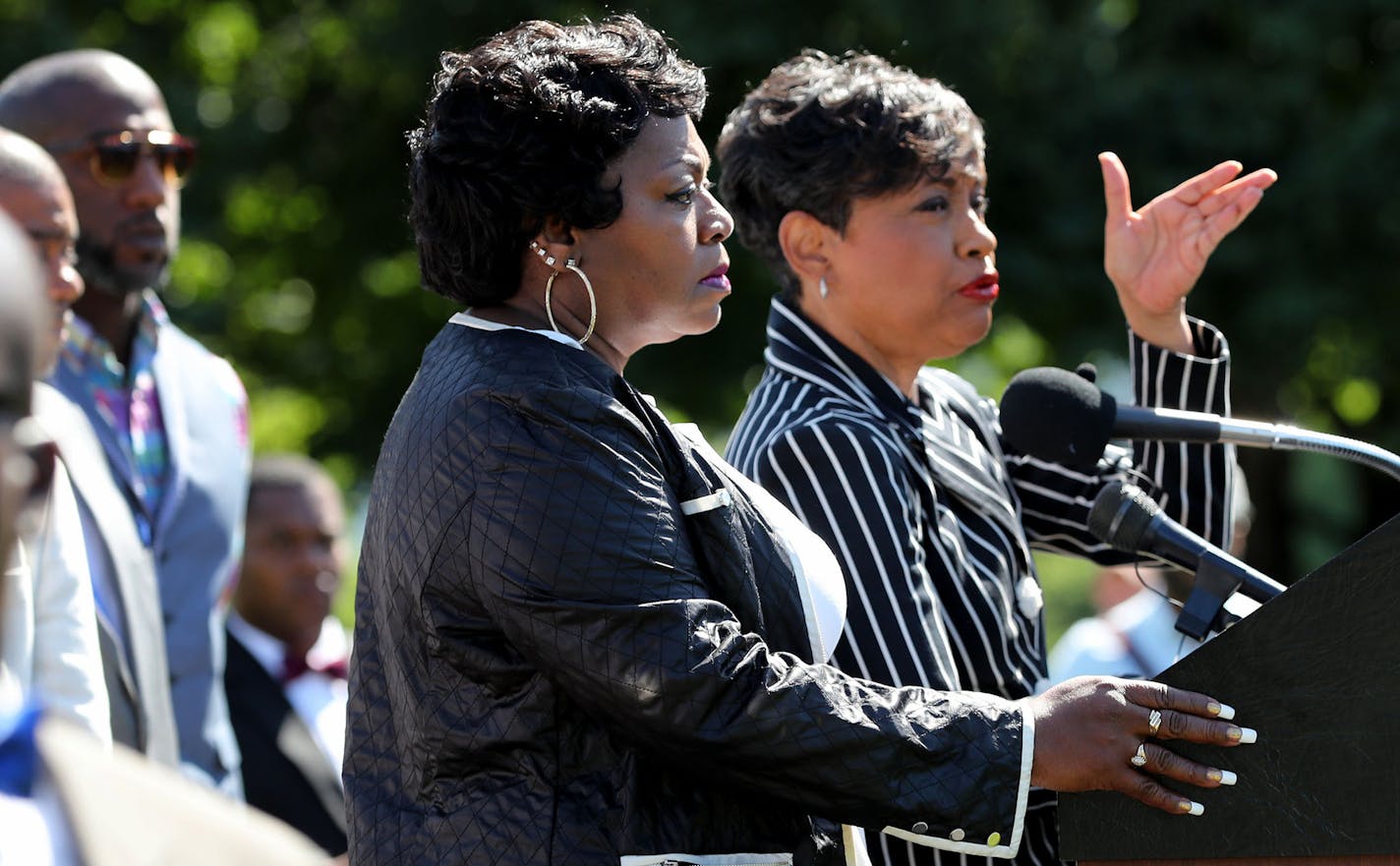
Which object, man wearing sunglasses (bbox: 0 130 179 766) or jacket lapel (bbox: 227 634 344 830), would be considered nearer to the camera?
man wearing sunglasses (bbox: 0 130 179 766)

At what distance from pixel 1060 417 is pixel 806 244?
2.80 ft

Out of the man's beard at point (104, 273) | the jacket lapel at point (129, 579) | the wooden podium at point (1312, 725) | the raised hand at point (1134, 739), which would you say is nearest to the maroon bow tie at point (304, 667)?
the man's beard at point (104, 273)

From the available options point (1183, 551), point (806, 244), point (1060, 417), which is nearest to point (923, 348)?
point (806, 244)

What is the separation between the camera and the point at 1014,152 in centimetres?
808

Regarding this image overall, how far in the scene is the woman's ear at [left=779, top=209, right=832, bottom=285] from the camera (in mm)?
3506

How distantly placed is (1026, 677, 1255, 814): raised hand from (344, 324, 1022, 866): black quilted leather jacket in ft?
→ 0.20

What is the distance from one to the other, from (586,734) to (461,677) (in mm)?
186

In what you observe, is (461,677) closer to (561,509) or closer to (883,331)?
(561,509)

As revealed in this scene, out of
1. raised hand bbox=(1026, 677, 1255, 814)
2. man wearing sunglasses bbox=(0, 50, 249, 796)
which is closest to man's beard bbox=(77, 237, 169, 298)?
man wearing sunglasses bbox=(0, 50, 249, 796)

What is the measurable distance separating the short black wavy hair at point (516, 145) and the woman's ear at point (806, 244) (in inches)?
31.3

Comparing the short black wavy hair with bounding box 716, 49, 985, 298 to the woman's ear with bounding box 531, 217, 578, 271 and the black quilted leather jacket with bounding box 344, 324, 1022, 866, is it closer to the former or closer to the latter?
the woman's ear with bounding box 531, 217, 578, 271

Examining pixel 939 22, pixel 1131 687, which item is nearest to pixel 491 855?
pixel 1131 687

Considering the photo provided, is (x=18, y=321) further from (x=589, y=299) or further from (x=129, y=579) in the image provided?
(x=129, y=579)

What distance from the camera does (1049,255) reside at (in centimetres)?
840
